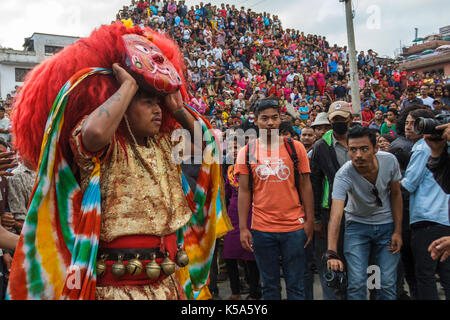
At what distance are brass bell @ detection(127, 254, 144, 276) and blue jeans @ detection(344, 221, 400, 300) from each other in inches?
90.8

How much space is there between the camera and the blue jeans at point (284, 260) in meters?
3.63

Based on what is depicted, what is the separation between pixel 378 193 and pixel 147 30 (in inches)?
96.1

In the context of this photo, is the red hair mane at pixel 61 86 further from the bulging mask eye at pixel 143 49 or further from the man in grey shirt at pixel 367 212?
the man in grey shirt at pixel 367 212

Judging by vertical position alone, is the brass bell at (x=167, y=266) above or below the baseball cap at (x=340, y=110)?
below

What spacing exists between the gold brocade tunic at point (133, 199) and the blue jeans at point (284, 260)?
1780 mm

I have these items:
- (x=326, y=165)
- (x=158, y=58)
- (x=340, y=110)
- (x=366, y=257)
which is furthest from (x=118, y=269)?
(x=340, y=110)

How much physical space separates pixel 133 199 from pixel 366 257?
2.49m

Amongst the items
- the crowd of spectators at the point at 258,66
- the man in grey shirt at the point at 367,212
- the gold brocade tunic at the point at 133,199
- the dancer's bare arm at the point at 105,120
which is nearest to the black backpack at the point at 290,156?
the man in grey shirt at the point at 367,212

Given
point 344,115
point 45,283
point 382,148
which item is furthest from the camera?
point 382,148

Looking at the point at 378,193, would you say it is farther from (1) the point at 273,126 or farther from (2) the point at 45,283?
(2) the point at 45,283

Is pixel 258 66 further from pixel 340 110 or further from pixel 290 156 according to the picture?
pixel 290 156
